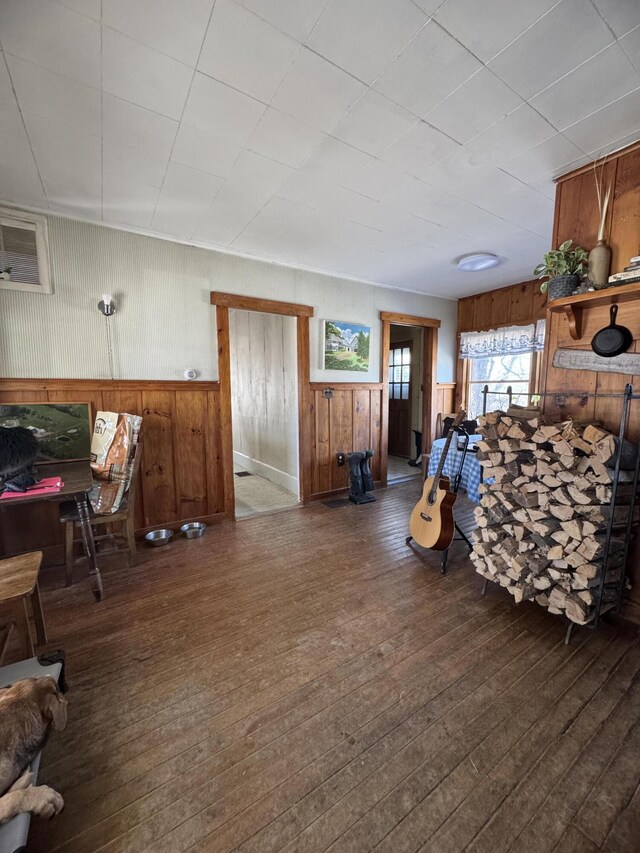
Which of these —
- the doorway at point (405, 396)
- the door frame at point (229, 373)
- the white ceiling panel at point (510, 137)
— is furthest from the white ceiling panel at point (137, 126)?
the doorway at point (405, 396)

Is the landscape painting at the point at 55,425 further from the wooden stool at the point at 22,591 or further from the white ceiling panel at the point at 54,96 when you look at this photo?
the white ceiling panel at the point at 54,96

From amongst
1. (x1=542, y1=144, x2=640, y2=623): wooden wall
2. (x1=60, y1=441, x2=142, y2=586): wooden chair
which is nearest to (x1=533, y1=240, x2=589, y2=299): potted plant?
(x1=542, y1=144, x2=640, y2=623): wooden wall

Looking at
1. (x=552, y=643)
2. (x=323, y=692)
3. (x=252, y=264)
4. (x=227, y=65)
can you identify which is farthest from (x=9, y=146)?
(x=552, y=643)

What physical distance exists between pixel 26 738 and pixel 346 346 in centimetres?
387

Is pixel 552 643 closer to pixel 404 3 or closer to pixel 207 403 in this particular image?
pixel 404 3

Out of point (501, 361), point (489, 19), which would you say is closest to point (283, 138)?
point (489, 19)

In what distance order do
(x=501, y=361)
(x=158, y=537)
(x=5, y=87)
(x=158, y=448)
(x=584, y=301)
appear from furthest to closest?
1. (x=501, y=361)
2. (x=158, y=448)
3. (x=158, y=537)
4. (x=584, y=301)
5. (x=5, y=87)

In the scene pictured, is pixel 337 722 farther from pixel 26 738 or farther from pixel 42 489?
pixel 42 489

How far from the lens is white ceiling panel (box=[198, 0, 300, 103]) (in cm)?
124

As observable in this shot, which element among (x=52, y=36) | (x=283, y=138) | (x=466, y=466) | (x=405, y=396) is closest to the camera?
(x=52, y=36)

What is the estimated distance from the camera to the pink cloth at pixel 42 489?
201 cm

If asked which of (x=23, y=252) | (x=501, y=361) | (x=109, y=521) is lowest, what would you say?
(x=109, y=521)

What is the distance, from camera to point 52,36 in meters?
1.30

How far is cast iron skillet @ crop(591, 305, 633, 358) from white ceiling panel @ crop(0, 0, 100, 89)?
8.74 ft
